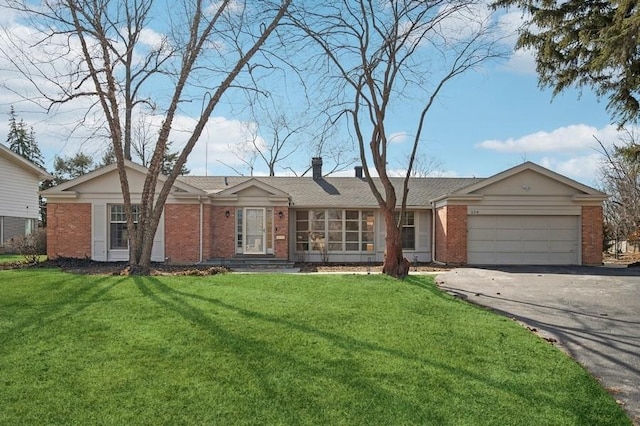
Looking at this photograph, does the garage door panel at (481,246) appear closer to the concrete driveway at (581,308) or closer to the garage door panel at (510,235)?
the garage door panel at (510,235)

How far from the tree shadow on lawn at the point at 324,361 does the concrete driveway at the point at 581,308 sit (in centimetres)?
151

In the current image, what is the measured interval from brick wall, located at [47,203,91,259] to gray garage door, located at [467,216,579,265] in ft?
47.5

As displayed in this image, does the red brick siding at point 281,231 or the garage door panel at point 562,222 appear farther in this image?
the red brick siding at point 281,231

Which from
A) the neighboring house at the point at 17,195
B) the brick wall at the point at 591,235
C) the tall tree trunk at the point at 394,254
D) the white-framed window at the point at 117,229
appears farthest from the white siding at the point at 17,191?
the brick wall at the point at 591,235

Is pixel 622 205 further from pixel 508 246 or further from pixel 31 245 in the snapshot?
pixel 31 245

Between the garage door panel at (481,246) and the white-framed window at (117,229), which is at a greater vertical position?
the white-framed window at (117,229)

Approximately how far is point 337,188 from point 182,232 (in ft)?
24.3

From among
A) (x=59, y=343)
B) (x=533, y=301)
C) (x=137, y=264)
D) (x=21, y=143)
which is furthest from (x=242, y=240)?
(x=21, y=143)

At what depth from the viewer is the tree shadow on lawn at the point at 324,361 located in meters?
5.11

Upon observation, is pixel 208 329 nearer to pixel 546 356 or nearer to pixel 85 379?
pixel 85 379

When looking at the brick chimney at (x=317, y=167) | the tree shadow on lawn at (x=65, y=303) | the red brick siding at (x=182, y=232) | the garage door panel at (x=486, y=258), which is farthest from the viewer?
the brick chimney at (x=317, y=167)

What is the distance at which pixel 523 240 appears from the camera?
19.2m

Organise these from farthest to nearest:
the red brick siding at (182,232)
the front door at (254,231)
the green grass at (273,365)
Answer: the front door at (254,231) < the red brick siding at (182,232) < the green grass at (273,365)

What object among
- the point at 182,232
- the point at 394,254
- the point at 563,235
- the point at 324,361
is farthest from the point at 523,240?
the point at 324,361
